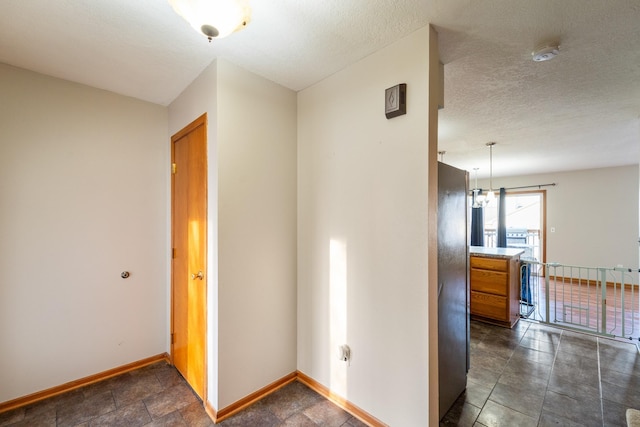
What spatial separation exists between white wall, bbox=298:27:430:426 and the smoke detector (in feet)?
2.58

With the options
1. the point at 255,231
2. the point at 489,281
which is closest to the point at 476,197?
the point at 489,281

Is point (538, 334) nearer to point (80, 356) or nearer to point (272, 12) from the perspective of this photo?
point (272, 12)

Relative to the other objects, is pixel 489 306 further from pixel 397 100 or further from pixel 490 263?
pixel 397 100

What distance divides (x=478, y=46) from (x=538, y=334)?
3.42 metres

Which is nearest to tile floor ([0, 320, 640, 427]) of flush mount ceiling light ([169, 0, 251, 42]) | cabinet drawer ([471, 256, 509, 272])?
cabinet drawer ([471, 256, 509, 272])

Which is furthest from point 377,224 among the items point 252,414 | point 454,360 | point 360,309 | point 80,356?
point 80,356

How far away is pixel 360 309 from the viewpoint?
1.96m

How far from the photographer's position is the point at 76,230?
228 centimetres

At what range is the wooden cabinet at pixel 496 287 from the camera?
137 inches

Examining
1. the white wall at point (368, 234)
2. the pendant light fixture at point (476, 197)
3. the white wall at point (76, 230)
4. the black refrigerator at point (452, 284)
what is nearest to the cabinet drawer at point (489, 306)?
the black refrigerator at point (452, 284)

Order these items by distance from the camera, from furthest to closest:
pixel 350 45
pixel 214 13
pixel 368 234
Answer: pixel 368 234, pixel 350 45, pixel 214 13

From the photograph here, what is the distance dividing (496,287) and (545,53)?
280cm

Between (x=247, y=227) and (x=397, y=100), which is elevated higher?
(x=397, y=100)

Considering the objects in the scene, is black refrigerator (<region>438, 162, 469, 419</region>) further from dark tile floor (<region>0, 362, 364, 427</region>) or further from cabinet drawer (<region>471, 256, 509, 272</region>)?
cabinet drawer (<region>471, 256, 509, 272</region>)
